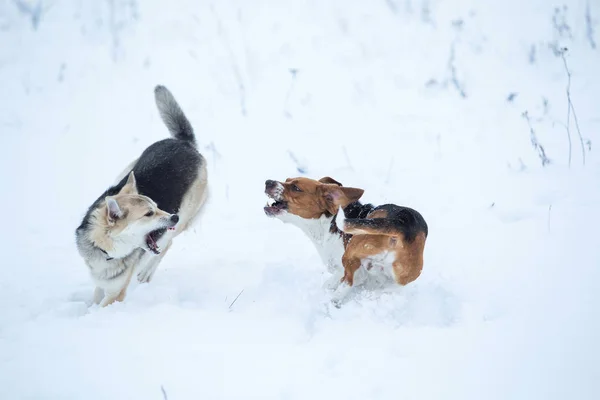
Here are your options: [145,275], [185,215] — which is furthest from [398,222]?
[145,275]

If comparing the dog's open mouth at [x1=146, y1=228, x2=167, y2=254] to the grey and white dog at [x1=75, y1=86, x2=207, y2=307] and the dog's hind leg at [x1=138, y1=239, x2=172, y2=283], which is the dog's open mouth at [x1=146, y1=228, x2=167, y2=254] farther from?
the dog's hind leg at [x1=138, y1=239, x2=172, y2=283]

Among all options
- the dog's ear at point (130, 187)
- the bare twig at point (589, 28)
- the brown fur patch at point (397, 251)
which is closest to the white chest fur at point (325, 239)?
the brown fur patch at point (397, 251)

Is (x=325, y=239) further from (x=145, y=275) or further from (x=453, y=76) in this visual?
(x=453, y=76)

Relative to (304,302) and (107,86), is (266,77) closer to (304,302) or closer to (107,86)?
(107,86)

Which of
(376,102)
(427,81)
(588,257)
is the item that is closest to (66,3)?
(376,102)

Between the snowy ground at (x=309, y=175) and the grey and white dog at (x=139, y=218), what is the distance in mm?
256

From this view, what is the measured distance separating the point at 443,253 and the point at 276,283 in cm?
148

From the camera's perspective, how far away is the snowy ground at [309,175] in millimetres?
2691

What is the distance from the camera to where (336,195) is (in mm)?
3844

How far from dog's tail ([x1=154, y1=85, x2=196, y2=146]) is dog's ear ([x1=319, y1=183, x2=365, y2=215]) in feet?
5.98

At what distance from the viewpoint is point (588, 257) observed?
12.0ft

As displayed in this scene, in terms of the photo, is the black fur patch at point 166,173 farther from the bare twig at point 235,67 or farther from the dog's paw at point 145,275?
the bare twig at point 235,67

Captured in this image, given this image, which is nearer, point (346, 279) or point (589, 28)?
point (346, 279)

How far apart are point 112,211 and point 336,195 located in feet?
5.61
